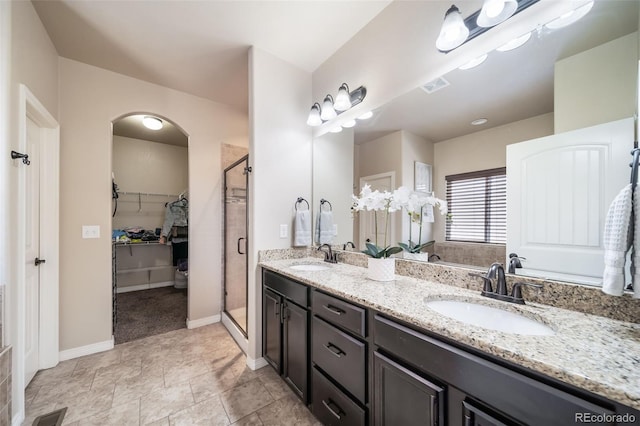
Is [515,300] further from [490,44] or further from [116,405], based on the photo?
[116,405]

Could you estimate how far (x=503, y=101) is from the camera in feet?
4.03

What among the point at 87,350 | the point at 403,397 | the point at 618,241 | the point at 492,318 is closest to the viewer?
the point at 618,241

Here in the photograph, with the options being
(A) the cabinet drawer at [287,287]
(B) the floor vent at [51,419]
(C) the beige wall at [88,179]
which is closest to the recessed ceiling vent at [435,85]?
(A) the cabinet drawer at [287,287]

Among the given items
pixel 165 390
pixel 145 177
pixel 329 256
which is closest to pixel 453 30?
pixel 329 256

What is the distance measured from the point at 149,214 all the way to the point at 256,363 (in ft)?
12.3

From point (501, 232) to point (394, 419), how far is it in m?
0.98

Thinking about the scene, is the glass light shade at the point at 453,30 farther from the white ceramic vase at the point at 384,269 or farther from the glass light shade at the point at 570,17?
the white ceramic vase at the point at 384,269

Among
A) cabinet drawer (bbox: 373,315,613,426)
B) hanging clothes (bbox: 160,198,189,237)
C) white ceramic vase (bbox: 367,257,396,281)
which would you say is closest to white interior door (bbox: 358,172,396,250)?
white ceramic vase (bbox: 367,257,396,281)

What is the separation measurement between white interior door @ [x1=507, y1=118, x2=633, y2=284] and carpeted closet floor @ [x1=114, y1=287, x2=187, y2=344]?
10.9 ft

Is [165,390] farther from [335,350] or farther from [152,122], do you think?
[152,122]

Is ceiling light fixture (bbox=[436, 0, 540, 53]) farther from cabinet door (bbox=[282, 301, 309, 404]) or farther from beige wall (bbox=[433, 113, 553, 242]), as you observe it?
cabinet door (bbox=[282, 301, 309, 404])

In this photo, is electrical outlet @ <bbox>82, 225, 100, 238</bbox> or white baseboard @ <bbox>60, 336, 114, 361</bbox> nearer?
white baseboard @ <bbox>60, 336, 114, 361</bbox>

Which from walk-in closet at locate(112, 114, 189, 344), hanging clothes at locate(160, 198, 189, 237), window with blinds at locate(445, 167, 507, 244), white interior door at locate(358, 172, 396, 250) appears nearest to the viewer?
window with blinds at locate(445, 167, 507, 244)

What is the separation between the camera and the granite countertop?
561 mm
